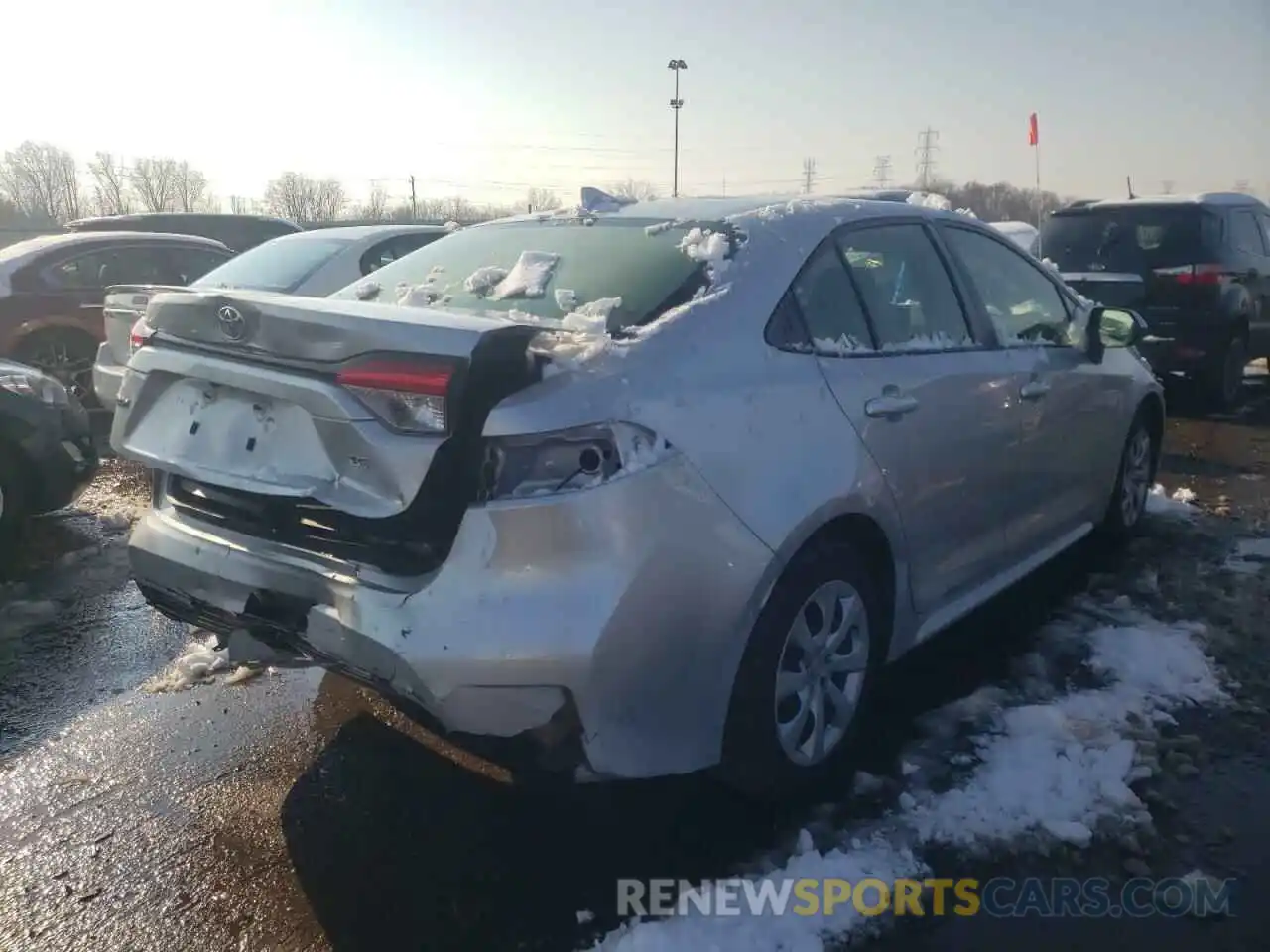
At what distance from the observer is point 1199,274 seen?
8.86 meters

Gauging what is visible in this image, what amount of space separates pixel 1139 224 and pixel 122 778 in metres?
8.91

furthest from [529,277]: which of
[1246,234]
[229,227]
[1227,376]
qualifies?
[229,227]

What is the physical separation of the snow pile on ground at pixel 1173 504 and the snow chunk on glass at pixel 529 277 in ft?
14.2

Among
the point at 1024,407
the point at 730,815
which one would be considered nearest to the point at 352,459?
the point at 730,815

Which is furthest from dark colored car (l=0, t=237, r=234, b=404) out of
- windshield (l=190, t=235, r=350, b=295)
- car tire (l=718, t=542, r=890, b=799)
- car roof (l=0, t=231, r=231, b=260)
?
car tire (l=718, t=542, r=890, b=799)

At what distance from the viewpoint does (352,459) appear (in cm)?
250

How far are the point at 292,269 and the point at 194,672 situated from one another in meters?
3.73

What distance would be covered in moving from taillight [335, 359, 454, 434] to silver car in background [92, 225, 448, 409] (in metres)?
4.51

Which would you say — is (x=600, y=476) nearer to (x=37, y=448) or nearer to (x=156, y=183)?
(x=37, y=448)

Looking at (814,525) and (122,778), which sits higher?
(814,525)

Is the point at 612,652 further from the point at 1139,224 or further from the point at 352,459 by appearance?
the point at 1139,224

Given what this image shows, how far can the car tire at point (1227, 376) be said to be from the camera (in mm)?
9133

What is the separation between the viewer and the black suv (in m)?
8.92

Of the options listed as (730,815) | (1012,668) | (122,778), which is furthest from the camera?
(1012,668)
